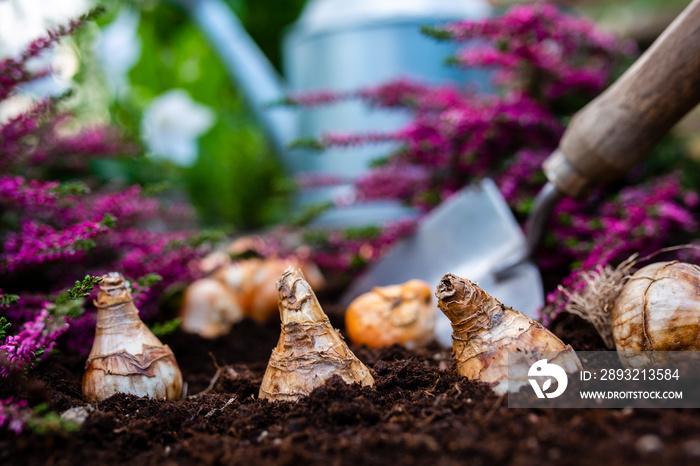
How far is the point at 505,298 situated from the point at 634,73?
48cm

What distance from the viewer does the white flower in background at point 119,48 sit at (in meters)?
2.47

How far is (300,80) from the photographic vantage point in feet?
7.12

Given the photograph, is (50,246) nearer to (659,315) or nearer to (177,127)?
(659,315)

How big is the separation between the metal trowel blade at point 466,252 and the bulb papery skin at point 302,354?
1.32 ft

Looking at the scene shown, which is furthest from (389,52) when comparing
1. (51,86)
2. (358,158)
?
(51,86)

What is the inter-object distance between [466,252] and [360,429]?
28.9 inches

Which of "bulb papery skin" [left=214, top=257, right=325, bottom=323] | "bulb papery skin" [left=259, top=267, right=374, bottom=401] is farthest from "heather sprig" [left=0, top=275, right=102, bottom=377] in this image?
"bulb papery skin" [left=214, top=257, right=325, bottom=323]

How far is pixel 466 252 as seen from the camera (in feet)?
4.02

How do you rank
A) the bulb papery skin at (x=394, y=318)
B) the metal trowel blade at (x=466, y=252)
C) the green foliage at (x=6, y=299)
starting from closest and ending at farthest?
the green foliage at (x=6, y=299)
the bulb papery skin at (x=394, y=318)
the metal trowel blade at (x=466, y=252)

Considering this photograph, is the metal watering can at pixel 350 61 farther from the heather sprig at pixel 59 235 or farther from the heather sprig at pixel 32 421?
the heather sprig at pixel 32 421

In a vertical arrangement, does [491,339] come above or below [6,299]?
below

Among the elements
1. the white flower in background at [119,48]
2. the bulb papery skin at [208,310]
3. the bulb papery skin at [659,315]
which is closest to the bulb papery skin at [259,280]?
the bulb papery skin at [208,310]

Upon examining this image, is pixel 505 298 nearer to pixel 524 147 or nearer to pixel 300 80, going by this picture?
pixel 524 147

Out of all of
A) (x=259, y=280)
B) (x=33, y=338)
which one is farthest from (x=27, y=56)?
(x=259, y=280)
